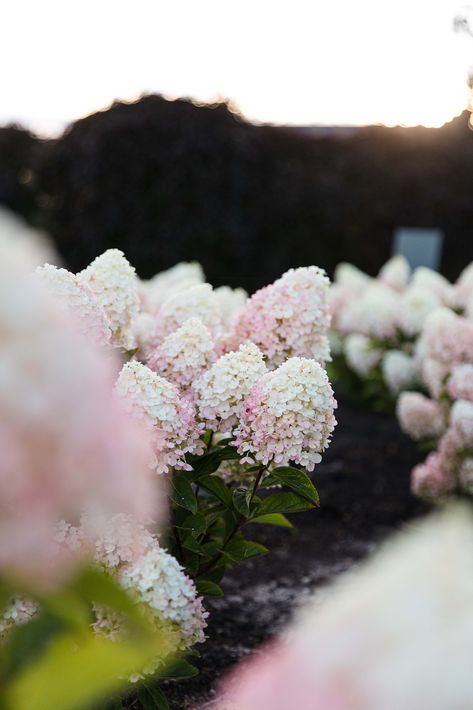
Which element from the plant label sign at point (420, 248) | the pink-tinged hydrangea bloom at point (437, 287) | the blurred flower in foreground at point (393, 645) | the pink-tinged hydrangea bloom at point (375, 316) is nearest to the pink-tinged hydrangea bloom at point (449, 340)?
the pink-tinged hydrangea bloom at point (375, 316)

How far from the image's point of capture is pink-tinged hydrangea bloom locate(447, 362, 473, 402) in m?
3.93

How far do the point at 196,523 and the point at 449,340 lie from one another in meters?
2.29

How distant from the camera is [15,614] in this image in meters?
1.61

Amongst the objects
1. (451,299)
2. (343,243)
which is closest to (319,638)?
(451,299)

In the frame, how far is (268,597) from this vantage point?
11.6ft

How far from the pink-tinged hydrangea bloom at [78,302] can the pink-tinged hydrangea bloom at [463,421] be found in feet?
7.44

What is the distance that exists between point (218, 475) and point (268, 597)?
1393mm

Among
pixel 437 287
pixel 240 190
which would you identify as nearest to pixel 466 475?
pixel 437 287

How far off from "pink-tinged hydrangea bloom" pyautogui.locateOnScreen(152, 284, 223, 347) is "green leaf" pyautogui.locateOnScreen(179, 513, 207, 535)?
56cm

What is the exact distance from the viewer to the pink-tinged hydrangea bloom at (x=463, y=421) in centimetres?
385

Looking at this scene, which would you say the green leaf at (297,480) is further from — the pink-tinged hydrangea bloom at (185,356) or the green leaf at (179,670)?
the green leaf at (179,670)

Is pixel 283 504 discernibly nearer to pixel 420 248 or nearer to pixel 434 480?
pixel 434 480

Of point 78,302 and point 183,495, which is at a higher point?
point 78,302

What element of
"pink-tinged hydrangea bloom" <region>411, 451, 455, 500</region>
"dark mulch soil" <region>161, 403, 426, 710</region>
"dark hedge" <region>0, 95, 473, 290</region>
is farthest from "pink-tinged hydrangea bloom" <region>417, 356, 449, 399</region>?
"dark hedge" <region>0, 95, 473, 290</region>
